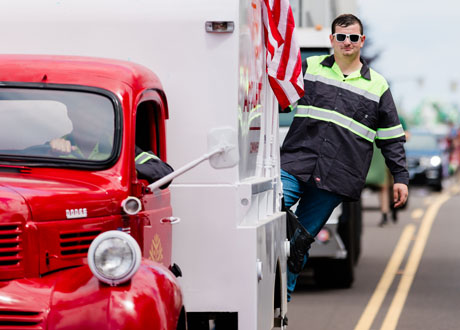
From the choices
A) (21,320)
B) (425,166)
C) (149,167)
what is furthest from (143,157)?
(425,166)

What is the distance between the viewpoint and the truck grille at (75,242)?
535cm

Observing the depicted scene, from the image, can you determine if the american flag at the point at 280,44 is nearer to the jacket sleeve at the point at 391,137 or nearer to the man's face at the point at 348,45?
the man's face at the point at 348,45

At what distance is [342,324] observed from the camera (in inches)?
403

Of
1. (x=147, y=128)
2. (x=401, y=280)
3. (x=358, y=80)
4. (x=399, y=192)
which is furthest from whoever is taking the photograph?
(x=401, y=280)

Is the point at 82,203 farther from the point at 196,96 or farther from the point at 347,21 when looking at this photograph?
the point at 347,21

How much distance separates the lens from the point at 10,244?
16.8 ft

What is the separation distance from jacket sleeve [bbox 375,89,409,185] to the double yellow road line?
186cm

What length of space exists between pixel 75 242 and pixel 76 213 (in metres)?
0.14

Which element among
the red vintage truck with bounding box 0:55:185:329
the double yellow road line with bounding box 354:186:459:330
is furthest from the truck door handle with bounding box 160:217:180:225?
the double yellow road line with bounding box 354:186:459:330

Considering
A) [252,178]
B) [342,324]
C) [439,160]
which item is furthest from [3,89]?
[439,160]

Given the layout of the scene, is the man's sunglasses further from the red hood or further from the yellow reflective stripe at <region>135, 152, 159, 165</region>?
the red hood

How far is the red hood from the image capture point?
5.14 metres

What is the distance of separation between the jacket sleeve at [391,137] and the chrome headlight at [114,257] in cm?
400

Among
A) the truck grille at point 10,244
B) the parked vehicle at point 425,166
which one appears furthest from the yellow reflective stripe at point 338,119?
the parked vehicle at point 425,166
